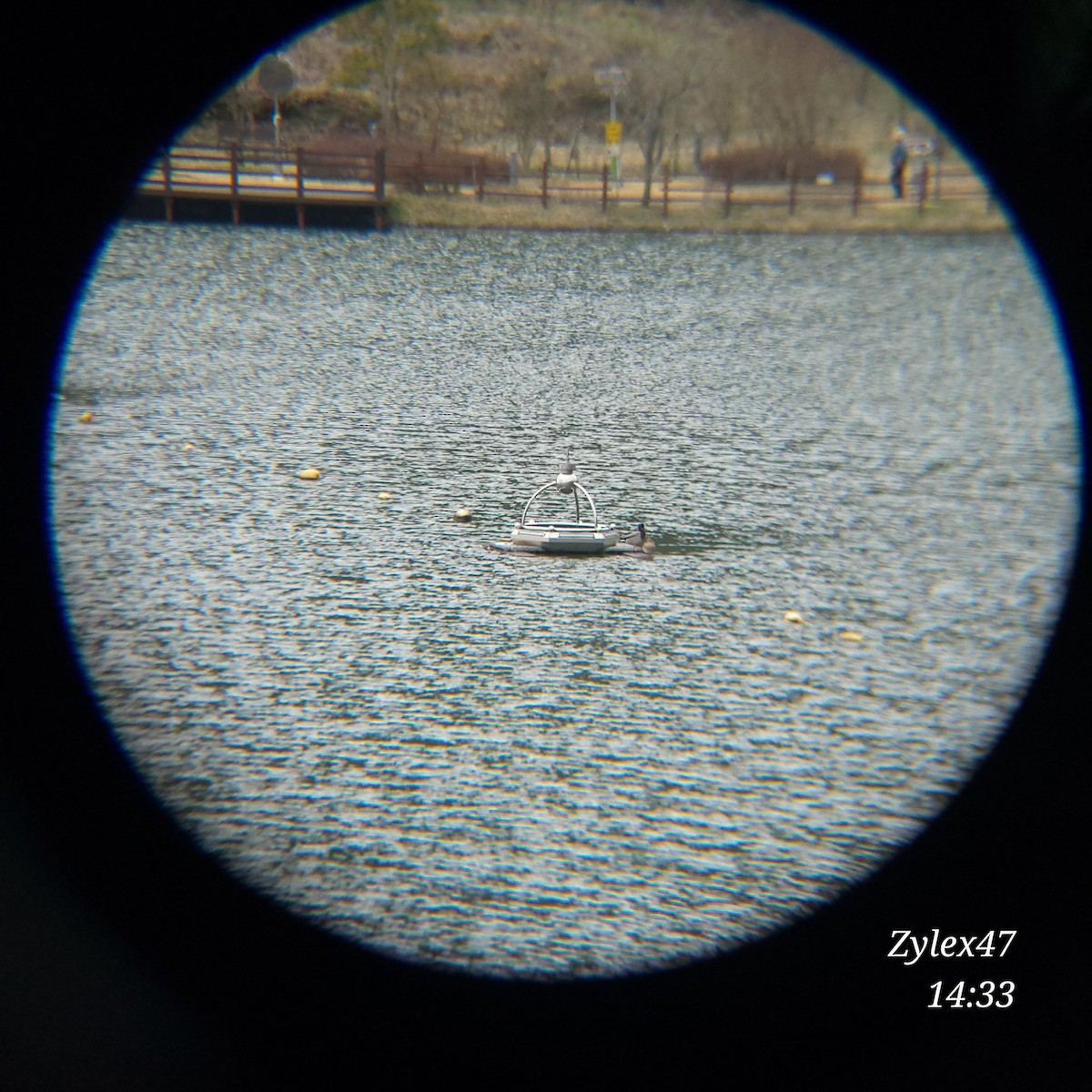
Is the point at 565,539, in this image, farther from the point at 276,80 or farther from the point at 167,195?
the point at 276,80

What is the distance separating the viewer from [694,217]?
1030 inches

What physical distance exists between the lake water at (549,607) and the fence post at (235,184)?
6658mm

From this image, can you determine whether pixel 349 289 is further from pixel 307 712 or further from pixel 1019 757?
pixel 1019 757

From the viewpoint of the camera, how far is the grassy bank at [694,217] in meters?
25.9

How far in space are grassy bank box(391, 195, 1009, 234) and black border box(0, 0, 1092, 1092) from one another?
67.5 ft

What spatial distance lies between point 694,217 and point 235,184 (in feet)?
30.1

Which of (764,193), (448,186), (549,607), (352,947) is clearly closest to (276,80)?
(448,186)

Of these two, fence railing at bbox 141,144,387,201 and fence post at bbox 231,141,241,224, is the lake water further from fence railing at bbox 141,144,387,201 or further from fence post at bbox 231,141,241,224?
fence railing at bbox 141,144,387,201

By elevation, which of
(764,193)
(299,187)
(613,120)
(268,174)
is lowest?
(764,193)

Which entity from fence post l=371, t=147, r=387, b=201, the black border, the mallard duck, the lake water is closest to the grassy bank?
fence post l=371, t=147, r=387, b=201

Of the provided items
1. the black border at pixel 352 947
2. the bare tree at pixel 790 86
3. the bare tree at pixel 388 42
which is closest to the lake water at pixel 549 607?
the black border at pixel 352 947

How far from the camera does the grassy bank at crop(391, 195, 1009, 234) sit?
25875mm

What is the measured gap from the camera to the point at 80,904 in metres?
3.85

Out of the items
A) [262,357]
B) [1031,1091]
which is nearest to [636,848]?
[1031,1091]
